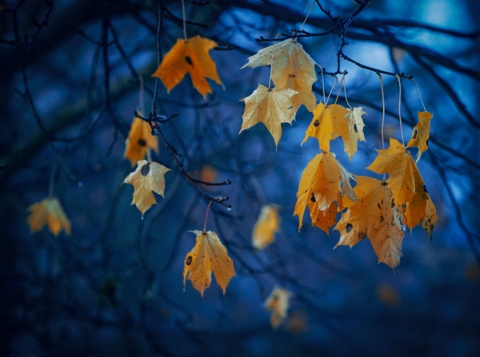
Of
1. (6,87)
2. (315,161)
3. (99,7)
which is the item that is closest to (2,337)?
(6,87)

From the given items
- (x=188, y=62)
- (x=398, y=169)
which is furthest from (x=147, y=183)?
(x=398, y=169)

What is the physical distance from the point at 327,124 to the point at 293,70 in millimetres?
245

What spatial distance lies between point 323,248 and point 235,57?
471 cm

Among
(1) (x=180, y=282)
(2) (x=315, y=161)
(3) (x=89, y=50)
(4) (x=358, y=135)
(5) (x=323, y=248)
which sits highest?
(3) (x=89, y=50)

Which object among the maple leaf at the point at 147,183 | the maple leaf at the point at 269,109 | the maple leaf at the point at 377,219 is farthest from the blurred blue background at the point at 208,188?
the maple leaf at the point at 377,219

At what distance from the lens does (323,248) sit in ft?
30.8

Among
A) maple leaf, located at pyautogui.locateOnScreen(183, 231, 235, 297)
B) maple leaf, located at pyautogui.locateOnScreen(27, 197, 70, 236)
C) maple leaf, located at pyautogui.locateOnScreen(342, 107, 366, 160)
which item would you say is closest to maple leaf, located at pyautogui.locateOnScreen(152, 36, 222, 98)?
maple leaf, located at pyautogui.locateOnScreen(342, 107, 366, 160)

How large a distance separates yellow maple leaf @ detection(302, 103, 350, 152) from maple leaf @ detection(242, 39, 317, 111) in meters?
0.09

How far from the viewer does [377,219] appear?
1426 millimetres

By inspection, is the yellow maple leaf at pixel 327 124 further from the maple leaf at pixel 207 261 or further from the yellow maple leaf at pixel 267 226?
the yellow maple leaf at pixel 267 226

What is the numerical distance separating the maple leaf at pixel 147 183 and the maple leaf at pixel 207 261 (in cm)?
23

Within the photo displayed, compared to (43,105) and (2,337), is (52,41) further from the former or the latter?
(43,105)

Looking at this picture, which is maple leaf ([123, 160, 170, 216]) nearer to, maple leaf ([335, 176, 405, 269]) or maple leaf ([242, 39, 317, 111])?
maple leaf ([242, 39, 317, 111])

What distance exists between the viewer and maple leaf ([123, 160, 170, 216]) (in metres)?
1.57
